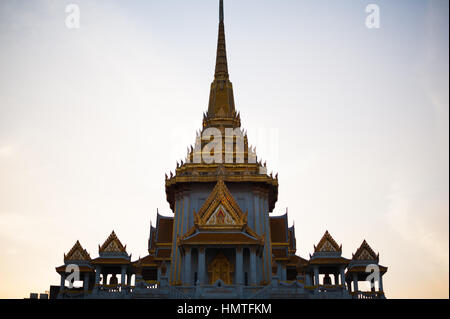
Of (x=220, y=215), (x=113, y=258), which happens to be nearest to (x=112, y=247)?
(x=113, y=258)

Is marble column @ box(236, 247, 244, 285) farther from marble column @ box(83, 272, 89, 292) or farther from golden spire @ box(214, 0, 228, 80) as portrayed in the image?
golden spire @ box(214, 0, 228, 80)

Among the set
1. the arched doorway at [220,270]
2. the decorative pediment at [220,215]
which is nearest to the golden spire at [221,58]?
the decorative pediment at [220,215]

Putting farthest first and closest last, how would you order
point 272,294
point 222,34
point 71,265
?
point 222,34
point 71,265
point 272,294

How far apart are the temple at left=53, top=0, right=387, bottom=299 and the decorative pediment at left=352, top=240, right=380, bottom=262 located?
69 millimetres

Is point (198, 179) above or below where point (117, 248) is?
above

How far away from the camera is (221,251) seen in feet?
122

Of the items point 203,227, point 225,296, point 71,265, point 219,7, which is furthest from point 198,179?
point 219,7

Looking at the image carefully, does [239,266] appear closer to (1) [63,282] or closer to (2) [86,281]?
(2) [86,281]

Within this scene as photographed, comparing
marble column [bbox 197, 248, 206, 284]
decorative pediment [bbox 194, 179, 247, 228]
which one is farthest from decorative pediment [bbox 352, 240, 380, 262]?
marble column [bbox 197, 248, 206, 284]

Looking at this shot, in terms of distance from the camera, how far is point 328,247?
36344mm

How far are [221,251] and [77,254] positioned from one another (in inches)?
405

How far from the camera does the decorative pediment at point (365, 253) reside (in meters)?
37.0
